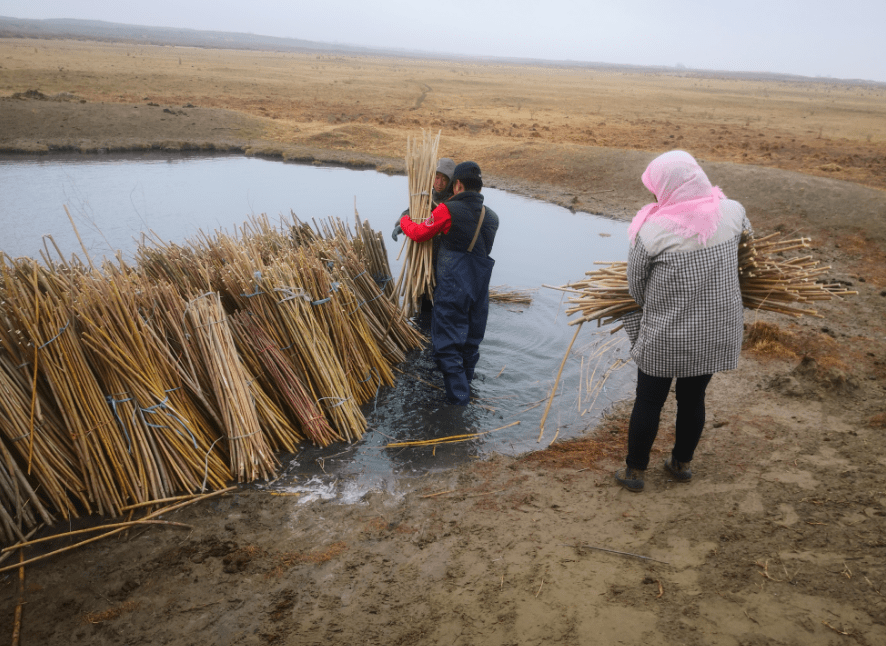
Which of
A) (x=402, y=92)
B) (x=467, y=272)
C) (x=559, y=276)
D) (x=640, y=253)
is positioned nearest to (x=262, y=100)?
(x=402, y=92)

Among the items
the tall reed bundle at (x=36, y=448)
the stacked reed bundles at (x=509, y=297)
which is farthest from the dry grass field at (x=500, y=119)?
the tall reed bundle at (x=36, y=448)

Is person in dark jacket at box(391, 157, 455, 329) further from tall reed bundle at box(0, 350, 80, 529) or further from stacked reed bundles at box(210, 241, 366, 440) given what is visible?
tall reed bundle at box(0, 350, 80, 529)

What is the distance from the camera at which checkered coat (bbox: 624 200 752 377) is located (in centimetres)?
227

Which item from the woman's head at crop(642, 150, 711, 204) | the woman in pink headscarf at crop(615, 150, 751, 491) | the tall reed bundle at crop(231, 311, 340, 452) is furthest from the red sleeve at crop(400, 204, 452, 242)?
the woman's head at crop(642, 150, 711, 204)

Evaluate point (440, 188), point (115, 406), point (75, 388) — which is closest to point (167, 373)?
point (115, 406)

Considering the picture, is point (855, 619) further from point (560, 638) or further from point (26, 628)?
point (26, 628)

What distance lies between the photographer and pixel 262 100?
2283cm

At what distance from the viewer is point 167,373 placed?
9.62 feet

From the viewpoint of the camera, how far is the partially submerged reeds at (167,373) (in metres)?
2.59

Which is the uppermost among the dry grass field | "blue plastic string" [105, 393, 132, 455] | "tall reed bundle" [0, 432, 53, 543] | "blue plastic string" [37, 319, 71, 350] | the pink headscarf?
the dry grass field

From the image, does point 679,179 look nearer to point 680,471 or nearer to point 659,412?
point 659,412

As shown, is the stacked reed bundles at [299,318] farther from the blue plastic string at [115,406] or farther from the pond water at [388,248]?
the blue plastic string at [115,406]

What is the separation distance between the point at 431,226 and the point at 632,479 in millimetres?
1919

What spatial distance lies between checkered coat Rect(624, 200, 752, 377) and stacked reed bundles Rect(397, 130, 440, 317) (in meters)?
2.01
